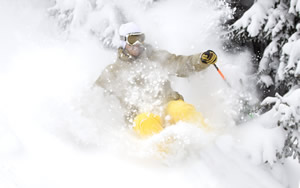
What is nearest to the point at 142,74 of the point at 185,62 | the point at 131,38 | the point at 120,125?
the point at 131,38

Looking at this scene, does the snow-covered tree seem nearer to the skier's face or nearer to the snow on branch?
the snow on branch

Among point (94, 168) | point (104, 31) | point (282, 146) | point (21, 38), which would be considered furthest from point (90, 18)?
point (282, 146)

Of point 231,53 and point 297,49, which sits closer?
point 297,49

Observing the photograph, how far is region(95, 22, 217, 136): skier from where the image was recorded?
15.8ft

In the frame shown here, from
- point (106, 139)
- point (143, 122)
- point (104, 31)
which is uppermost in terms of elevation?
point (104, 31)

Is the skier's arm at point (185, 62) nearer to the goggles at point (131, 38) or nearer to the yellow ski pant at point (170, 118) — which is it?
the goggles at point (131, 38)

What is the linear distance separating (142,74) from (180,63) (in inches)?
25.0

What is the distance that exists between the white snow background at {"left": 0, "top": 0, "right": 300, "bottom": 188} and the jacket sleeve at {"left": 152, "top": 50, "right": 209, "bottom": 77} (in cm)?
Answer: 73

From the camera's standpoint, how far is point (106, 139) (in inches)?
192

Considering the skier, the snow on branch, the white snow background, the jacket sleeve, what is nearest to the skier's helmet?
the skier

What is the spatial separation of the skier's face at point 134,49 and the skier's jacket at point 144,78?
0.08 meters

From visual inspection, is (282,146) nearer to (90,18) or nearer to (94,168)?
(94,168)

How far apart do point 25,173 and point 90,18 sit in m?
5.56

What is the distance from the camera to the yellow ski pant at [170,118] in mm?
4094
